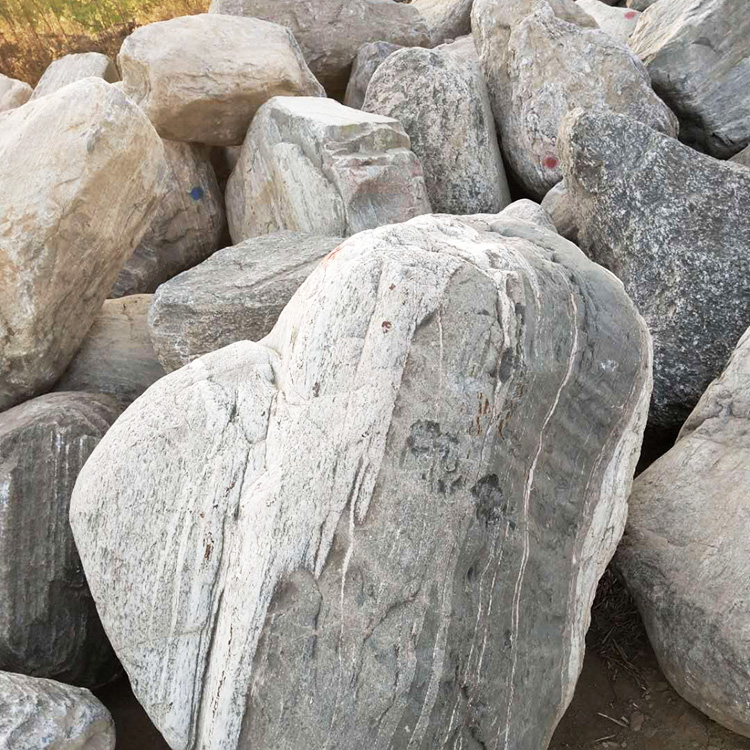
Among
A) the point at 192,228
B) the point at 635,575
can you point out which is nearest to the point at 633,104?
the point at 192,228

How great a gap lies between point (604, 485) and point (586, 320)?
0.42 meters

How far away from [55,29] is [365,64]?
8.91 feet

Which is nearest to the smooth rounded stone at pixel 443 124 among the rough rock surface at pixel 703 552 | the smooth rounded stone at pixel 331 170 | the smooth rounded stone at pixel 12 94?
the smooth rounded stone at pixel 331 170

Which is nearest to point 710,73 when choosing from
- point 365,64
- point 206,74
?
point 365,64

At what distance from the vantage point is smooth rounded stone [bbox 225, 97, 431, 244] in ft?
11.5

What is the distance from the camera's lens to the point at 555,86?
4055 millimetres

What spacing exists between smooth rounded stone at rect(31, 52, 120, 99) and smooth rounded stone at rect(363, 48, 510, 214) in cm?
195

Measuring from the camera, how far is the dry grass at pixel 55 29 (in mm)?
6109

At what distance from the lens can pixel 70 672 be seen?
2516 mm

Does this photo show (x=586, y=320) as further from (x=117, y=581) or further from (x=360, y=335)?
(x=117, y=581)

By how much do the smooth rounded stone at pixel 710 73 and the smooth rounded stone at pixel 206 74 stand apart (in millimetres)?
1787

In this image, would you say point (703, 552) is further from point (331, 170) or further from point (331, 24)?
point (331, 24)

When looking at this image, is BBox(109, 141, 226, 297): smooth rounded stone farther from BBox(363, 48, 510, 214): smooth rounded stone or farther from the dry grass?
the dry grass

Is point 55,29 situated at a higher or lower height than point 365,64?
higher
